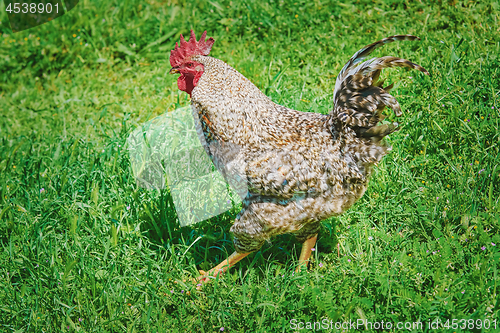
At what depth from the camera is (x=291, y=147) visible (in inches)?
120

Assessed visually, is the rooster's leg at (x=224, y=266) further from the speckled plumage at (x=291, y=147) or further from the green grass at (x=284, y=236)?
the speckled plumage at (x=291, y=147)

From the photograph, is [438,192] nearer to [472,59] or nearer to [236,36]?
[472,59]

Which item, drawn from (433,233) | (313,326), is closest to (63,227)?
(313,326)

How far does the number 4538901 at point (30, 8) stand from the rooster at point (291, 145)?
4.82 metres

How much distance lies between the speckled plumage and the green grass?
0.55 m

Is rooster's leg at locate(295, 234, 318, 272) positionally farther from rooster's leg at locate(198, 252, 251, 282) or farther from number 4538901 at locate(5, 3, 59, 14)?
number 4538901 at locate(5, 3, 59, 14)

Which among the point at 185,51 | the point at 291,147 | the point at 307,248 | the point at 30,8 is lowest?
the point at 307,248

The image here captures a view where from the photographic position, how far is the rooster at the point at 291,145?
2.93m

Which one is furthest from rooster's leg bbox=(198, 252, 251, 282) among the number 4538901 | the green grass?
the number 4538901

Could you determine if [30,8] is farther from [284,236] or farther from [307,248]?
[307,248]

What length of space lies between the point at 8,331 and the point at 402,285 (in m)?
2.86

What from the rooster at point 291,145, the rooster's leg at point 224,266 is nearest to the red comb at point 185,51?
the rooster at point 291,145

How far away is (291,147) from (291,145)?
2cm

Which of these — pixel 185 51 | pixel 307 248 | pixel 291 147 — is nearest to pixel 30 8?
pixel 185 51
